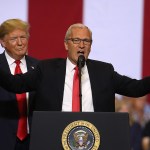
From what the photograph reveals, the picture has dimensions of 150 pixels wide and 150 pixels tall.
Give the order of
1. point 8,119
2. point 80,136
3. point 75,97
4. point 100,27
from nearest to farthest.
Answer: point 80,136
point 75,97
point 8,119
point 100,27

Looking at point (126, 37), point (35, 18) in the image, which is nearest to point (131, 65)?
point (126, 37)

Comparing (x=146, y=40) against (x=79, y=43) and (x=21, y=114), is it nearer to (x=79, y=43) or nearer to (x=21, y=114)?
(x=21, y=114)

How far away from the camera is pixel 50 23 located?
198 inches

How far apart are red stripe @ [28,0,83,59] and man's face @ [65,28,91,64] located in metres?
1.92

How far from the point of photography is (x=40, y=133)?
8.32 feet

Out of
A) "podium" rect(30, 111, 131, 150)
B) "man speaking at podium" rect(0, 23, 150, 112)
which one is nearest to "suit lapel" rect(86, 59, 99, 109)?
"man speaking at podium" rect(0, 23, 150, 112)

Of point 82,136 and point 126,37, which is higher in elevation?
point 126,37

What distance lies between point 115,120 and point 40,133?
0.33 m

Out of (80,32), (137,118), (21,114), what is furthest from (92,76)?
(137,118)

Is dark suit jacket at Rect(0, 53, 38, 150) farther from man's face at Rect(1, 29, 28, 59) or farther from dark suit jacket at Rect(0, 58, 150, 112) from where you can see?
dark suit jacket at Rect(0, 58, 150, 112)

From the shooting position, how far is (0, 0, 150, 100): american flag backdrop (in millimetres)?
4891

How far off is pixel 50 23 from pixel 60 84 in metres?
2.11

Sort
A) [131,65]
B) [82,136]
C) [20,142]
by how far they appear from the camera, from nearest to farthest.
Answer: [82,136], [20,142], [131,65]

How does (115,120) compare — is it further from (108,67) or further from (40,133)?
(108,67)
